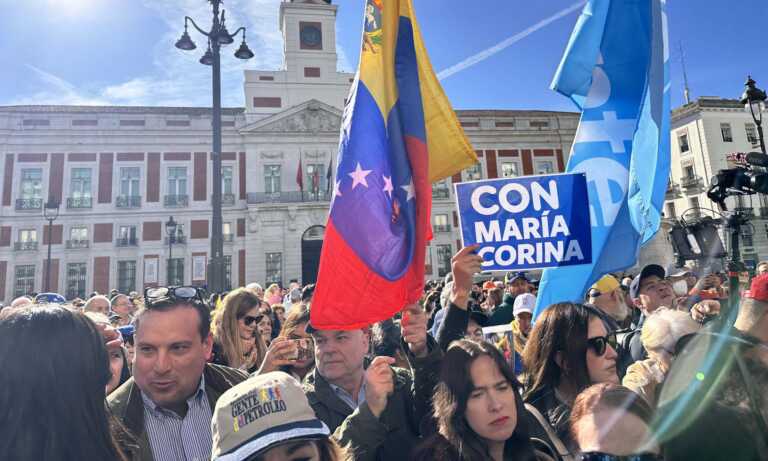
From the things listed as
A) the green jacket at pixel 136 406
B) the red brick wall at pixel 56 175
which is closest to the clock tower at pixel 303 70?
the red brick wall at pixel 56 175

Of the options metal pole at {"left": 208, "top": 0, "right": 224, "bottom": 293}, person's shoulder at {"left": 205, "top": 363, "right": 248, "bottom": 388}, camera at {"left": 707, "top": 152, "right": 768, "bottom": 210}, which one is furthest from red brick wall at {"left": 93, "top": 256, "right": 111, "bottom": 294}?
camera at {"left": 707, "top": 152, "right": 768, "bottom": 210}

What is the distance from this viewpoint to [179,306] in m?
2.31

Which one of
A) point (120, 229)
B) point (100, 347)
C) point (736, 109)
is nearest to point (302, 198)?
point (120, 229)

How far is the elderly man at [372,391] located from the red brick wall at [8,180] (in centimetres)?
3431

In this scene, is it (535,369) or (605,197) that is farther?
(605,197)

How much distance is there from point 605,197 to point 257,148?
2912cm

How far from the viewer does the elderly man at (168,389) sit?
211 cm

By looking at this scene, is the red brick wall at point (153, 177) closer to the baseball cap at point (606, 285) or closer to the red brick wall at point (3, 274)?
the red brick wall at point (3, 274)

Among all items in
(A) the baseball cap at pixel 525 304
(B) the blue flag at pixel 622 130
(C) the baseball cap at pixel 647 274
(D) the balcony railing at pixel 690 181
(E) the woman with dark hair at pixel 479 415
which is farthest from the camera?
(D) the balcony railing at pixel 690 181

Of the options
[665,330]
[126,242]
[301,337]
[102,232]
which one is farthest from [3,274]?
[665,330]

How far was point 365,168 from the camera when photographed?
2.90 m

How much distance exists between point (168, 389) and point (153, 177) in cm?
3124

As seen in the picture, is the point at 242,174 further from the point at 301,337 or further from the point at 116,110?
the point at 301,337

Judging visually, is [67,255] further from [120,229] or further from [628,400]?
[628,400]
